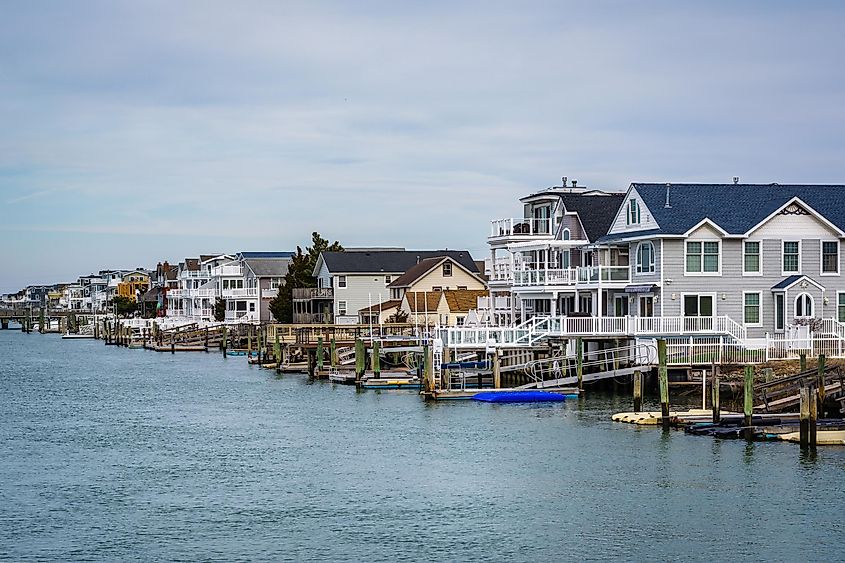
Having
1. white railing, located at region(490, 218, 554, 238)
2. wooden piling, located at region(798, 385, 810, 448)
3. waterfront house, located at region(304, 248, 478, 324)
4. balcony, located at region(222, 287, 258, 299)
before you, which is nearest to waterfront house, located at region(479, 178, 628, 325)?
white railing, located at region(490, 218, 554, 238)

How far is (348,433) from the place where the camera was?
46438 mm

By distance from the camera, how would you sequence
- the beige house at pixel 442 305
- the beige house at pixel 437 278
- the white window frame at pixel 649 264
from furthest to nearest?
the beige house at pixel 437 278 < the beige house at pixel 442 305 < the white window frame at pixel 649 264

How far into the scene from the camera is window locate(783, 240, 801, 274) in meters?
60.1

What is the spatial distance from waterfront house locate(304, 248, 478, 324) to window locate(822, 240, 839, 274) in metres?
47.6

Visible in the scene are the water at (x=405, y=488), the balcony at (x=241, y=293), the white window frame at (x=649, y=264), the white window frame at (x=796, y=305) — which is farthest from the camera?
the balcony at (x=241, y=293)

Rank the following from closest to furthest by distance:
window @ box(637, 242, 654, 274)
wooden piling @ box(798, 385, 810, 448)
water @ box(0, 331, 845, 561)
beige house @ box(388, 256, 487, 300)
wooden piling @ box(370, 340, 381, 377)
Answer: water @ box(0, 331, 845, 561) < wooden piling @ box(798, 385, 810, 448) < window @ box(637, 242, 654, 274) < wooden piling @ box(370, 340, 381, 377) < beige house @ box(388, 256, 487, 300)

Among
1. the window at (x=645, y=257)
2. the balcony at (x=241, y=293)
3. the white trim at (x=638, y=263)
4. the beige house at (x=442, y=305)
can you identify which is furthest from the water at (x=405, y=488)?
the balcony at (x=241, y=293)

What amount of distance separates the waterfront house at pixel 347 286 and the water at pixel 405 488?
172ft

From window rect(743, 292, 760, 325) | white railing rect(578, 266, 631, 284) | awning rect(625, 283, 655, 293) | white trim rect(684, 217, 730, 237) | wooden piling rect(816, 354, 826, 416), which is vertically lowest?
wooden piling rect(816, 354, 826, 416)

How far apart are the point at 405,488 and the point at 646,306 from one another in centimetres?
2865

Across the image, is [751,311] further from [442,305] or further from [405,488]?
[442,305]

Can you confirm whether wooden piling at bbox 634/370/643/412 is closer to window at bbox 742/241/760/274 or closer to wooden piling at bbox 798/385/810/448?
wooden piling at bbox 798/385/810/448

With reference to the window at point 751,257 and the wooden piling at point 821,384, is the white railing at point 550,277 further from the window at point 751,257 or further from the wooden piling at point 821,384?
the wooden piling at point 821,384

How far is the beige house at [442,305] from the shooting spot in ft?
293
